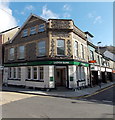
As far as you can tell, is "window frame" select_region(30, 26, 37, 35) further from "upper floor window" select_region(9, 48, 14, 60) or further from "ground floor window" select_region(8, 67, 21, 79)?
"ground floor window" select_region(8, 67, 21, 79)

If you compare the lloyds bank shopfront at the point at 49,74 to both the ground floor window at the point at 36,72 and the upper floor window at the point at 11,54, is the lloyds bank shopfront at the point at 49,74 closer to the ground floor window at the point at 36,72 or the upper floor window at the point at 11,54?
the ground floor window at the point at 36,72

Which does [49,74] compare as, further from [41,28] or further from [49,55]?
[41,28]

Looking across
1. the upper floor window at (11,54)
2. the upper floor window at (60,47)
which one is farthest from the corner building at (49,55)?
the upper floor window at (11,54)

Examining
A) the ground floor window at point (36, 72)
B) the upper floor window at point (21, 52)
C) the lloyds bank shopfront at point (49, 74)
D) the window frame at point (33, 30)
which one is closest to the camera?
the lloyds bank shopfront at point (49, 74)

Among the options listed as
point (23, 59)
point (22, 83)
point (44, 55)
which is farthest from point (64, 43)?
point (22, 83)

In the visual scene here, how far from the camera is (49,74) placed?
14.3 m

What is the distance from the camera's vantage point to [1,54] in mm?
23047

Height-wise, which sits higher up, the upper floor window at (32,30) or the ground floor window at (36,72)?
the upper floor window at (32,30)

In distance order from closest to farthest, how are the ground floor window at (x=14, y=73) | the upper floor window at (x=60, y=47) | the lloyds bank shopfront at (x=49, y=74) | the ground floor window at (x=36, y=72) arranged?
the lloyds bank shopfront at (x=49, y=74) → the upper floor window at (x=60, y=47) → the ground floor window at (x=36, y=72) → the ground floor window at (x=14, y=73)

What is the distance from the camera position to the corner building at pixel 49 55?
1454 cm

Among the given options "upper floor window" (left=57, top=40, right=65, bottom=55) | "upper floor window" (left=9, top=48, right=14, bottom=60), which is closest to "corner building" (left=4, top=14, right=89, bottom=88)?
"upper floor window" (left=57, top=40, right=65, bottom=55)

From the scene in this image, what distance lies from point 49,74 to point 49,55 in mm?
2434

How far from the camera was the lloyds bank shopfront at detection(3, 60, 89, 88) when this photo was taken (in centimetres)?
1440

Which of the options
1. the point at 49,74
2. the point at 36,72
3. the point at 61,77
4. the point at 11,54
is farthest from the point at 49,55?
the point at 11,54
